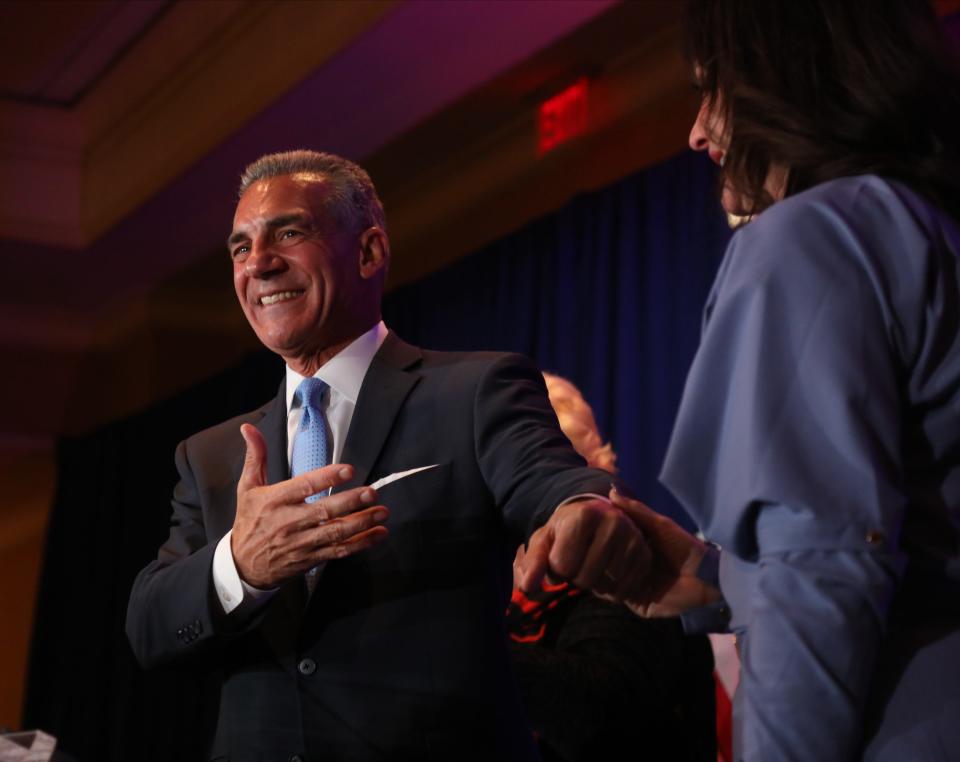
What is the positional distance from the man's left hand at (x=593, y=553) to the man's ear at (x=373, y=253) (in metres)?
0.83

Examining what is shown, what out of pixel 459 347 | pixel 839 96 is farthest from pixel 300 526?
pixel 459 347

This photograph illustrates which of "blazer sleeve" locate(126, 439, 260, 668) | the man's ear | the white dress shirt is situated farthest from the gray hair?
"blazer sleeve" locate(126, 439, 260, 668)

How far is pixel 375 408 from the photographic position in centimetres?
184

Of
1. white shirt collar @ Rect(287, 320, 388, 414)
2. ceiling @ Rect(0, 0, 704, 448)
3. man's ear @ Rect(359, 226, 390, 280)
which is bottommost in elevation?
white shirt collar @ Rect(287, 320, 388, 414)

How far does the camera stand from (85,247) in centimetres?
611

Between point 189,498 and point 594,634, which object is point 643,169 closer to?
point 594,634

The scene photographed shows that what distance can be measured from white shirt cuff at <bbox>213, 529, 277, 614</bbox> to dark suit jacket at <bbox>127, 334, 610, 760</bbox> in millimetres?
17

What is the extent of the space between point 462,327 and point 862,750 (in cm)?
428

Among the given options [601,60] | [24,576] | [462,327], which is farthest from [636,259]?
[24,576]

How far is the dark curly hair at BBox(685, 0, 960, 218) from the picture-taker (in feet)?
3.94

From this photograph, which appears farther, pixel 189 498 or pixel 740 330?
pixel 189 498

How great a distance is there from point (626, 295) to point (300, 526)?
2950mm

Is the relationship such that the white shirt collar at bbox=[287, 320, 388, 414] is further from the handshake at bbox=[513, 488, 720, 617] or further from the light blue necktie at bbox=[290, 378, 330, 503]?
the handshake at bbox=[513, 488, 720, 617]

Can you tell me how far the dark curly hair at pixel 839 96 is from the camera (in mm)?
1200
